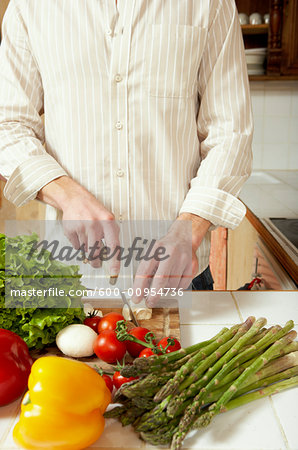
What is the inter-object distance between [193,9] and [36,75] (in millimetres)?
416

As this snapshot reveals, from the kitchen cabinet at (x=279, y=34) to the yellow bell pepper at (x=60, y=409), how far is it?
229 centimetres

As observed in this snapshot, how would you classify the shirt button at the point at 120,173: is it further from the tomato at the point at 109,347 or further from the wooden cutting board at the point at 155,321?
the tomato at the point at 109,347

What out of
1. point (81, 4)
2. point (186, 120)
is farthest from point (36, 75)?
point (186, 120)

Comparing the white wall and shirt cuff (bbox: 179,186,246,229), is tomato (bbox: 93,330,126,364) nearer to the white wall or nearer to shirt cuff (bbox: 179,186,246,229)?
shirt cuff (bbox: 179,186,246,229)

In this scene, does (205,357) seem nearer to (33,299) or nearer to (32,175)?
(33,299)

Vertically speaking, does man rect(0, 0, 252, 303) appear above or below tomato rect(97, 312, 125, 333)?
above

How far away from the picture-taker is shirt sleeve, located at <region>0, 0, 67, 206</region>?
1.11 m

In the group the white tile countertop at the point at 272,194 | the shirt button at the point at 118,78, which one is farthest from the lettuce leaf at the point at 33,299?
the white tile countertop at the point at 272,194

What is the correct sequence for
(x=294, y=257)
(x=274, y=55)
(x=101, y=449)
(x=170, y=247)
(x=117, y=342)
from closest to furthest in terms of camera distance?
(x=101, y=449), (x=117, y=342), (x=170, y=247), (x=294, y=257), (x=274, y=55)

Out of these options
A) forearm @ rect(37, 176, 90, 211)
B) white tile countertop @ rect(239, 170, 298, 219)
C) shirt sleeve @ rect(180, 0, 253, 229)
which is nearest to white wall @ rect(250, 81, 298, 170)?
white tile countertop @ rect(239, 170, 298, 219)

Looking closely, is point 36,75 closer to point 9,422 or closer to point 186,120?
point 186,120

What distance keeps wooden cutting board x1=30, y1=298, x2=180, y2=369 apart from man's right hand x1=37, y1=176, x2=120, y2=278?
0.23 feet

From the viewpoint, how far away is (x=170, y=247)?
0.99 metres

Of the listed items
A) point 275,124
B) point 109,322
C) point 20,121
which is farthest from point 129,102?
point 275,124
